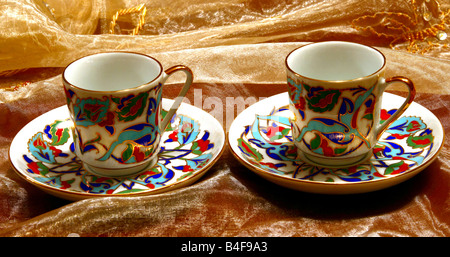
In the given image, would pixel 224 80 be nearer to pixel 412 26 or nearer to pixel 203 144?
pixel 203 144

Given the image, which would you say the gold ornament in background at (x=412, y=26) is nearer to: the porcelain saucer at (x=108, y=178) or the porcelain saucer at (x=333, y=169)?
the porcelain saucer at (x=333, y=169)

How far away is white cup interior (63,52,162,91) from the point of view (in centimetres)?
89

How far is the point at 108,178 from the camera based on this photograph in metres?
0.85

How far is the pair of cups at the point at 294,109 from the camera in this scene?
0.79 meters

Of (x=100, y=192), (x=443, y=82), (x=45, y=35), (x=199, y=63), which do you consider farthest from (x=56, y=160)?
(x=443, y=82)

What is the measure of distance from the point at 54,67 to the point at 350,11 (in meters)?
0.79

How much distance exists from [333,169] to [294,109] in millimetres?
108

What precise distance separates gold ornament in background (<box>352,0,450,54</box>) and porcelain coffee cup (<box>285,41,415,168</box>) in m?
0.64

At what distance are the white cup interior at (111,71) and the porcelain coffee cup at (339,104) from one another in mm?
231

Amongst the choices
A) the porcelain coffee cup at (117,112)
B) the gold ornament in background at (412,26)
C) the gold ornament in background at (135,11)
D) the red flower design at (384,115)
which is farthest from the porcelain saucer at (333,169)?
the gold ornament in background at (135,11)

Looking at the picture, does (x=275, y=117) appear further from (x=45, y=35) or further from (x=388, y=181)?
(x=45, y=35)

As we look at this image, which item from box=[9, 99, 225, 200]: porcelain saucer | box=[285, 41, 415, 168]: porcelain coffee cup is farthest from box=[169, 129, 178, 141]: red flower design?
box=[285, 41, 415, 168]: porcelain coffee cup

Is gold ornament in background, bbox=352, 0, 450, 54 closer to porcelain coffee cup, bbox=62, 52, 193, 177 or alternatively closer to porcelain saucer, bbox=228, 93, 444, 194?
porcelain saucer, bbox=228, 93, 444, 194

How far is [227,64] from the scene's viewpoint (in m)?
1.26
